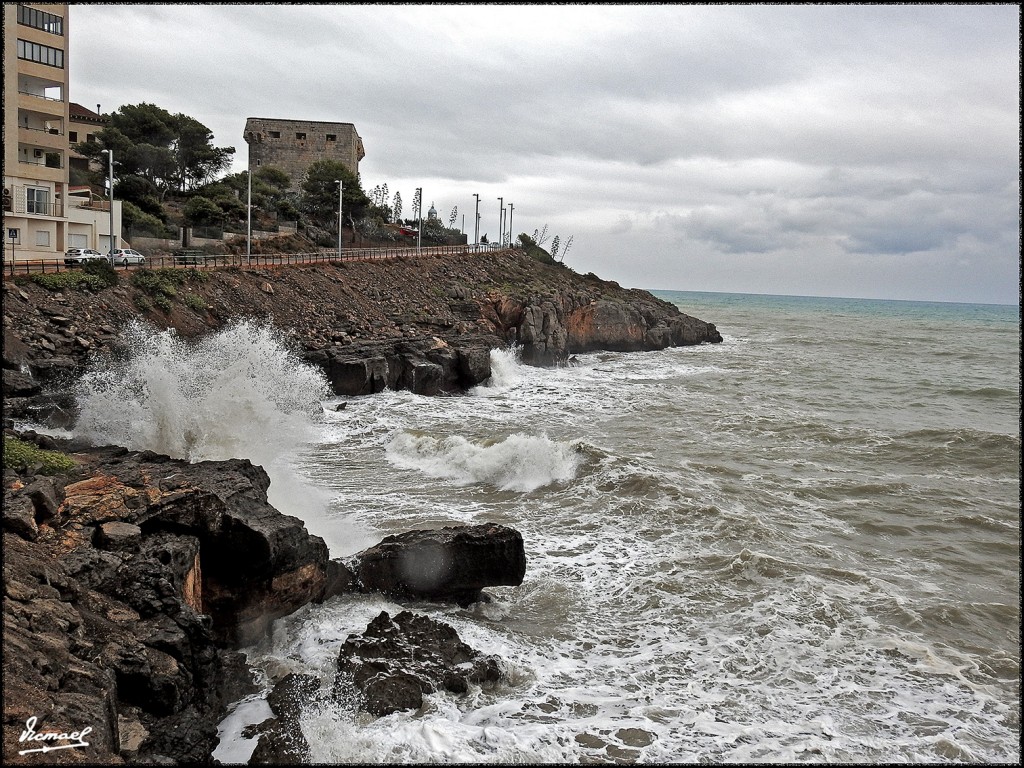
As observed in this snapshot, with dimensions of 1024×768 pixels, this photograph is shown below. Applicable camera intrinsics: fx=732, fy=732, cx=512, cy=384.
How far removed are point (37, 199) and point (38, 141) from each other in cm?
392

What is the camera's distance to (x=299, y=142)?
7456 centimetres

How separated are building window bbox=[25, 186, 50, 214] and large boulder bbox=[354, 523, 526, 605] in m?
31.2

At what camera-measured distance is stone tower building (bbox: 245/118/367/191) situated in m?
74.5

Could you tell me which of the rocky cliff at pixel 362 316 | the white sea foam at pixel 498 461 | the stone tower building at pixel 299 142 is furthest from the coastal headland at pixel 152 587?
the stone tower building at pixel 299 142

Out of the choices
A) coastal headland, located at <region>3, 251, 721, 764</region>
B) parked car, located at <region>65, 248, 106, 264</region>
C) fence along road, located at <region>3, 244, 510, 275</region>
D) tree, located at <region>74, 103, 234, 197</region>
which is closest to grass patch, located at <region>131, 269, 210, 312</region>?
fence along road, located at <region>3, 244, 510, 275</region>

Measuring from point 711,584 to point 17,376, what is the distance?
15.7m

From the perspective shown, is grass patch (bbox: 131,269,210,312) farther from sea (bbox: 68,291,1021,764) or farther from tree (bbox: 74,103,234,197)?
tree (bbox: 74,103,234,197)

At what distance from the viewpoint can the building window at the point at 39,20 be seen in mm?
33000

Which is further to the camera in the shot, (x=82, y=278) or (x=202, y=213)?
(x=202, y=213)

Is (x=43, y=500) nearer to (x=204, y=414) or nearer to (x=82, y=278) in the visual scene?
(x=204, y=414)

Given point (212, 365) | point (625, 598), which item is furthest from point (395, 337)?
point (625, 598)

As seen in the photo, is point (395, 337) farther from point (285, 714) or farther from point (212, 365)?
point (285, 714)

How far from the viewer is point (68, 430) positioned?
15617mm

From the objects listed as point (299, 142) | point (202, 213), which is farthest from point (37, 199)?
point (299, 142)
